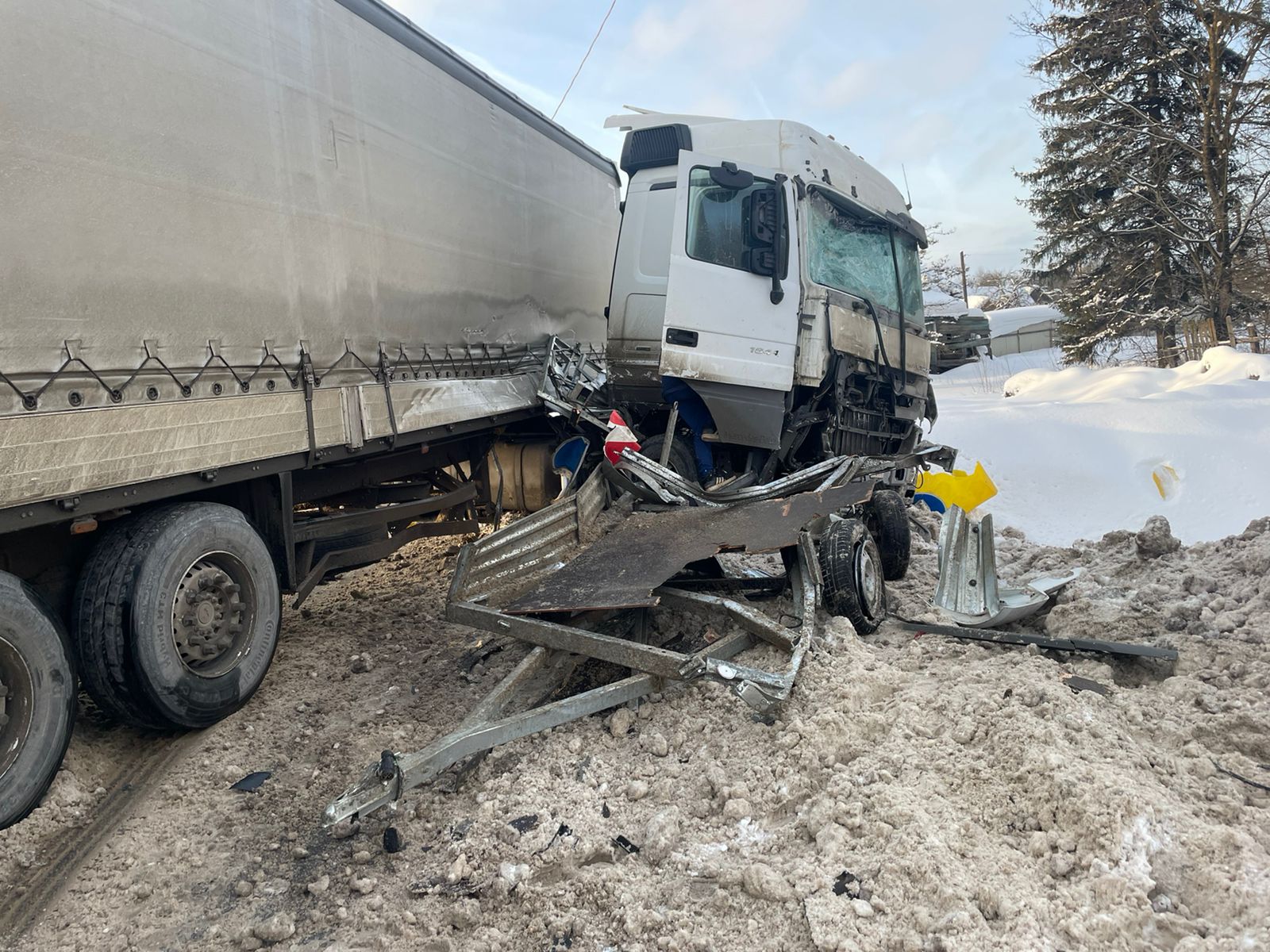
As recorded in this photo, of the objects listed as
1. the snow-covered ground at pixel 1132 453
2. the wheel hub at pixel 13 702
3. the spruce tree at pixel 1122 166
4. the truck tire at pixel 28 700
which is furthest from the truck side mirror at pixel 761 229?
the spruce tree at pixel 1122 166

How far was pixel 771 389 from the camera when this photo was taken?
19.0 ft

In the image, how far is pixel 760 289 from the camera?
5691 mm

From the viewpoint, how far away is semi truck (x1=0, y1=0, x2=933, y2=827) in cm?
273

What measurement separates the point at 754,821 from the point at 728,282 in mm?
3930

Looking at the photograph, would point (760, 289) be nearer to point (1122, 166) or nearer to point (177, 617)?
point (177, 617)

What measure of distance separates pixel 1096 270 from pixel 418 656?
2272cm

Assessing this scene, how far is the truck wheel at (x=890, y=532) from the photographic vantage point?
5602 millimetres

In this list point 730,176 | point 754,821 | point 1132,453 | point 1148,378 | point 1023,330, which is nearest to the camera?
point 754,821

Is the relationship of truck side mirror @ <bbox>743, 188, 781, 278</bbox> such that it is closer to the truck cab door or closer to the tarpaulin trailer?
the truck cab door

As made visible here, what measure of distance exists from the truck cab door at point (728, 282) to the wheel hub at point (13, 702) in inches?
153

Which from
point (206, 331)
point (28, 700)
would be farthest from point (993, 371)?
point (28, 700)

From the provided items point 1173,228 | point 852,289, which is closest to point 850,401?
point 852,289

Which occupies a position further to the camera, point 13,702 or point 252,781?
point 252,781

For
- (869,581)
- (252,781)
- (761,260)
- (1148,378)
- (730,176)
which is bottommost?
(252,781)
